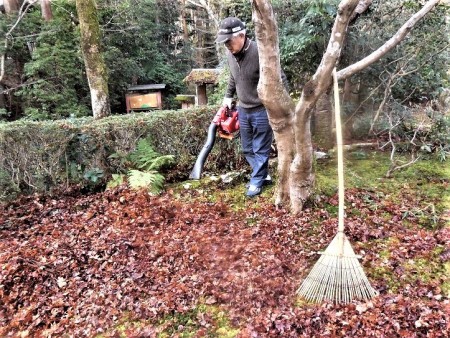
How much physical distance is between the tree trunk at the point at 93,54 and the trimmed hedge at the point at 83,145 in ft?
4.75

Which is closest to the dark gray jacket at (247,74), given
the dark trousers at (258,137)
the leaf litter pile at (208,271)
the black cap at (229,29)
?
the dark trousers at (258,137)

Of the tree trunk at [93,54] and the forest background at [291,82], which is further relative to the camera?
the tree trunk at [93,54]

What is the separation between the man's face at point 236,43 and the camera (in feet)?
12.7

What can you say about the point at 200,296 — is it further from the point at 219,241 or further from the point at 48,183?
the point at 48,183

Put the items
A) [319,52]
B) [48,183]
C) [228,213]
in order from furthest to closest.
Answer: [319,52], [48,183], [228,213]

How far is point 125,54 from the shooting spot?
1294cm

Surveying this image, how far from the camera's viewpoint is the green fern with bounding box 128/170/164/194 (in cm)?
457

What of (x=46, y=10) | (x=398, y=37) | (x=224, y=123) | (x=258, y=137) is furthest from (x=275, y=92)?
(x=46, y=10)

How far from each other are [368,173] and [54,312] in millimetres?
4344

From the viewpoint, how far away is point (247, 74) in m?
4.14

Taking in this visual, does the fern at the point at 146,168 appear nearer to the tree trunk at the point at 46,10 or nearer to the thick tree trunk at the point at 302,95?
the thick tree trunk at the point at 302,95

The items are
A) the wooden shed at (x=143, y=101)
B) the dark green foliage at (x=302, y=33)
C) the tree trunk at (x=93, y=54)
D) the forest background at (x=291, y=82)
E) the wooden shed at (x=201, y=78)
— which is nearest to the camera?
the forest background at (x=291, y=82)

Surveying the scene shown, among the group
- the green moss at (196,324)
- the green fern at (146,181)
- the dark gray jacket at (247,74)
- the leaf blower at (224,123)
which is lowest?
the green moss at (196,324)

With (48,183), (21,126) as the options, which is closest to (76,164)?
(48,183)
